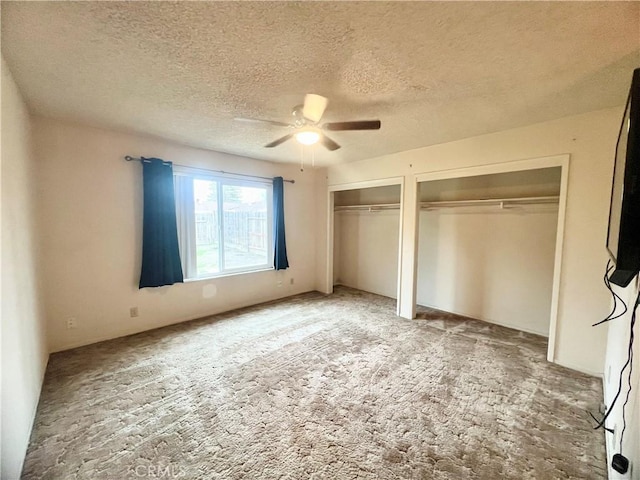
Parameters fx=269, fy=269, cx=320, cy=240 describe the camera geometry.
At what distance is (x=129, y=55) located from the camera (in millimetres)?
1688

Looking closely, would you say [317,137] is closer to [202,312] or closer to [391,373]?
[391,373]

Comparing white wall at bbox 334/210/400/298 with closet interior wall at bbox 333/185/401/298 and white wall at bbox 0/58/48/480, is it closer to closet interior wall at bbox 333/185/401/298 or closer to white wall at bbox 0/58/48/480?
closet interior wall at bbox 333/185/401/298

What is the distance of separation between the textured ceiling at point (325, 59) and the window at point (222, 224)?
1.29 meters

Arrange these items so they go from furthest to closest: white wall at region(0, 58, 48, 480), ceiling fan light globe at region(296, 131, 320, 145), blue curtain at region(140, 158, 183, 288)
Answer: blue curtain at region(140, 158, 183, 288) → ceiling fan light globe at region(296, 131, 320, 145) → white wall at region(0, 58, 48, 480)

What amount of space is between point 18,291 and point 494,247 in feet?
16.2

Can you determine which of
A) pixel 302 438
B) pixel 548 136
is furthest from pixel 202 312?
pixel 548 136

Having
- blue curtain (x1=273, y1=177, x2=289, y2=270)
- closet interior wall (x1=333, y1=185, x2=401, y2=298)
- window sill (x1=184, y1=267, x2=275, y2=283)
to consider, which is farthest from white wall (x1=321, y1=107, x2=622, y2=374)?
window sill (x1=184, y1=267, x2=275, y2=283)

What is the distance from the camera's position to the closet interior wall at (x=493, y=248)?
3430 mm

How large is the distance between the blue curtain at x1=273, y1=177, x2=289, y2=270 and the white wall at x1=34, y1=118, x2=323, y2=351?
3.53ft

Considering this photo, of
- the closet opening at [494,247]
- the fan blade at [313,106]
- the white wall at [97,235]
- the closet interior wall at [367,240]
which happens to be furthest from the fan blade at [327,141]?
the closet interior wall at [367,240]

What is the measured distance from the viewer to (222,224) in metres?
4.19

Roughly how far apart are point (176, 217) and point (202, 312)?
1.44 metres

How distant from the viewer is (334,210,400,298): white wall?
5.12 meters

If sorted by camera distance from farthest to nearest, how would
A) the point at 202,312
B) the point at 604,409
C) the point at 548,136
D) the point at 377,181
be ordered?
the point at 377,181 < the point at 202,312 < the point at 548,136 < the point at 604,409
